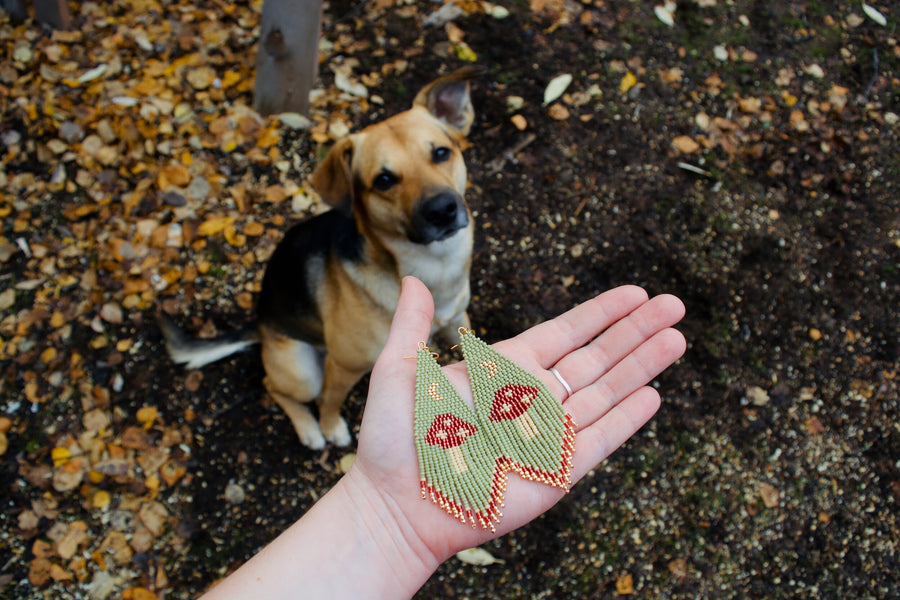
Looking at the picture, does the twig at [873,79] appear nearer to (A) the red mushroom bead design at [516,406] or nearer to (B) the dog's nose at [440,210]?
(B) the dog's nose at [440,210]

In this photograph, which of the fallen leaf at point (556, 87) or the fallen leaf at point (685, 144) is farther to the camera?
the fallen leaf at point (556, 87)

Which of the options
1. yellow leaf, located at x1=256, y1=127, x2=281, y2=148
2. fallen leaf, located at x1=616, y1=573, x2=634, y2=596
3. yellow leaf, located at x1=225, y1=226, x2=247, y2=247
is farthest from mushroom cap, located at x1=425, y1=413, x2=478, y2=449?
yellow leaf, located at x1=256, y1=127, x2=281, y2=148

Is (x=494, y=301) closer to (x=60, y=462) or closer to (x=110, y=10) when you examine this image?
(x=60, y=462)

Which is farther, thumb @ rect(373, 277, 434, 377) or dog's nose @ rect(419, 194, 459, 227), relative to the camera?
dog's nose @ rect(419, 194, 459, 227)

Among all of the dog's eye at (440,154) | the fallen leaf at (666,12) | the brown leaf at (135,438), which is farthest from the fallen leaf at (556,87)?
the brown leaf at (135,438)

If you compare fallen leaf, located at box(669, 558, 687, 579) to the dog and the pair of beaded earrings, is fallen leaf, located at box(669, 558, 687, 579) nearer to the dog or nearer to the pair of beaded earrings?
the pair of beaded earrings

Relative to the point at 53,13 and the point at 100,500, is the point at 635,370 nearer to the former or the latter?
the point at 100,500

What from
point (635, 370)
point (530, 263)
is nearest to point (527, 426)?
Result: point (635, 370)

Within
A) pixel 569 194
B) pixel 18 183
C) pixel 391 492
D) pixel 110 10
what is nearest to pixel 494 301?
pixel 569 194

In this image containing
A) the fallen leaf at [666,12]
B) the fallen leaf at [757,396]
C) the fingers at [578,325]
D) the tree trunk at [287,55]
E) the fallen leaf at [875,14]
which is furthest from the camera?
the fallen leaf at [875,14]
